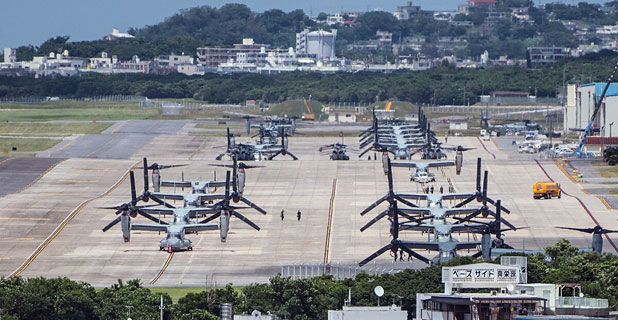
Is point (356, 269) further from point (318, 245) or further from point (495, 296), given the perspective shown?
point (495, 296)

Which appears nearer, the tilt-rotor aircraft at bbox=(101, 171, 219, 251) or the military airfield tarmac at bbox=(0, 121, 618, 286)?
the military airfield tarmac at bbox=(0, 121, 618, 286)

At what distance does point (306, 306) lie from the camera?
102 meters

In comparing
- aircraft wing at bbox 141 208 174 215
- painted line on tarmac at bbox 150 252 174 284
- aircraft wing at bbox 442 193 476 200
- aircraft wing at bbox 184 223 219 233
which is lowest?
painted line on tarmac at bbox 150 252 174 284

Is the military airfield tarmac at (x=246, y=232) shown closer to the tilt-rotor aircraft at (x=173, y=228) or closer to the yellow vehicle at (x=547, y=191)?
the tilt-rotor aircraft at (x=173, y=228)

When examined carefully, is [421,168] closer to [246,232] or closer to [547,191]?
[547,191]

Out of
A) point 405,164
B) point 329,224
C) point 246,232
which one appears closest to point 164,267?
point 246,232

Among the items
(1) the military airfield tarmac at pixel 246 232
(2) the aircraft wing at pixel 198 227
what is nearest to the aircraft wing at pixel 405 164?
(1) the military airfield tarmac at pixel 246 232

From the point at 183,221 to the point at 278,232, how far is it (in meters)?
12.7

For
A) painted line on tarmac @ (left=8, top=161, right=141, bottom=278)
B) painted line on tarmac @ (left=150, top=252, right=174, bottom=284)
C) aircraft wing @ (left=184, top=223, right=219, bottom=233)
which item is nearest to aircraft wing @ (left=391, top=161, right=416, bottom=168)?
painted line on tarmac @ (left=8, top=161, right=141, bottom=278)

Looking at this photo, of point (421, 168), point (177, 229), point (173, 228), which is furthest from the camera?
point (421, 168)

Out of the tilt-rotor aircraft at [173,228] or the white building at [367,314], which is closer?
the white building at [367,314]

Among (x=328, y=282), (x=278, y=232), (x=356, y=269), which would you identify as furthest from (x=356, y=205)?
(x=328, y=282)

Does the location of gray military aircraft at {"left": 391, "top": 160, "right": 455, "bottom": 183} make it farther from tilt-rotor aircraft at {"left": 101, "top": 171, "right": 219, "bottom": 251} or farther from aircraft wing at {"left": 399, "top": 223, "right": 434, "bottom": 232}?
tilt-rotor aircraft at {"left": 101, "top": 171, "right": 219, "bottom": 251}

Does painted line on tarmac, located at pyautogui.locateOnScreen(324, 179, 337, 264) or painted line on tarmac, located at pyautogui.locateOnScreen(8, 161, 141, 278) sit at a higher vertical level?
painted line on tarmac, located at pyautogui.locateOnScreen(324, 179, 337, 264)
